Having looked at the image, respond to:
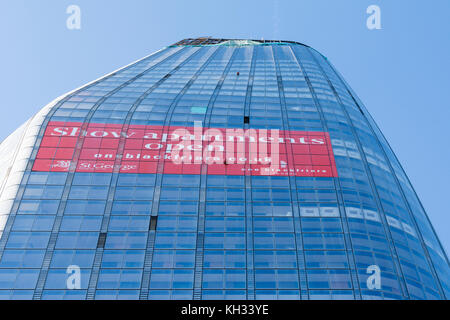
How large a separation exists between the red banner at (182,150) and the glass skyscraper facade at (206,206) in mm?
260

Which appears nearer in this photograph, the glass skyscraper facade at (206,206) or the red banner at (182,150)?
the glass skyscraper facade at (206,206)

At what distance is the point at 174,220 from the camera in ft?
253

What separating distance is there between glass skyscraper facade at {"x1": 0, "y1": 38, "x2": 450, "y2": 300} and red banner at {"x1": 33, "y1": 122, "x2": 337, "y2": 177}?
260 mm

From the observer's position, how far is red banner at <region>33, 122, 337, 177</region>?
3344 inches

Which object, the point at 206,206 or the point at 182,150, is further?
the point at 182,150

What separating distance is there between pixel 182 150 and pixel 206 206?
1337cm

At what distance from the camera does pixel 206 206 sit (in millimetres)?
79625

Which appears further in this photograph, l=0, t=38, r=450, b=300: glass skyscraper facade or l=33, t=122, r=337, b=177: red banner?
l=33, t=122, r=337, b=177: red banner

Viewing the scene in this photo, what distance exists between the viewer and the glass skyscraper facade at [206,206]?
69188 mm

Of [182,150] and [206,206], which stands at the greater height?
[182,150]

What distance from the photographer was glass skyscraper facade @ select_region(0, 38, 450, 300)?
69.2m
